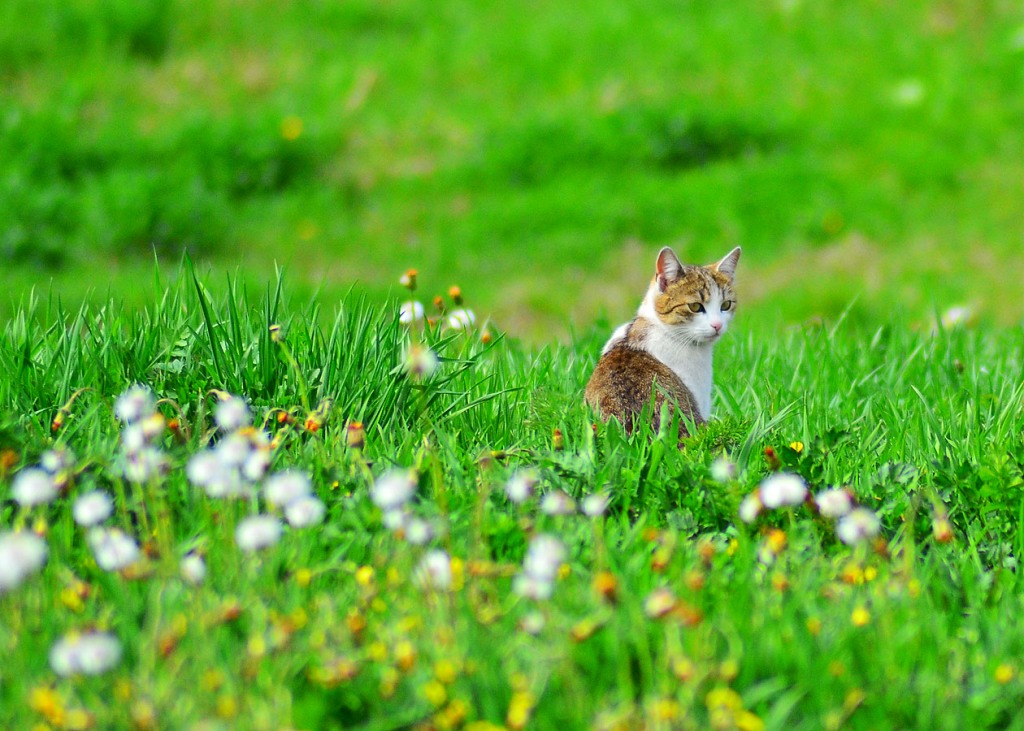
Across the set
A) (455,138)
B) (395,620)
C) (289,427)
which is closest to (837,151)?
(455,138)

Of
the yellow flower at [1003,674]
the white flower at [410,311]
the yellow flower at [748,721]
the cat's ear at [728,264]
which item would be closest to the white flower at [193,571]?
the yellow flower at [748,721]

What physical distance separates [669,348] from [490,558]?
1.45 metres

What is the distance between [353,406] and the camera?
3.71 m

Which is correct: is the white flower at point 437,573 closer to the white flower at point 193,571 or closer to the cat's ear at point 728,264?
the white flower at point 193,571

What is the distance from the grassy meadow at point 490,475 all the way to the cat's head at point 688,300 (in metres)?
0.29

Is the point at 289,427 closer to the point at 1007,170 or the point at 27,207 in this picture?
the point at 27,207

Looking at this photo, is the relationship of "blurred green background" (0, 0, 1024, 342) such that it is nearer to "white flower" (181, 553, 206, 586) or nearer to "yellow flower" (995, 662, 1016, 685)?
"white flower" (181, 553, 206, 586)

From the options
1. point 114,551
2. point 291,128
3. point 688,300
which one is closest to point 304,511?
point 114,551

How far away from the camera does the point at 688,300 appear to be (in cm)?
421

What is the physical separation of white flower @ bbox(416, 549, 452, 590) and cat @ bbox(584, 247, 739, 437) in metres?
1.37

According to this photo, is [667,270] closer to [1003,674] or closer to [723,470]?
[723,470]

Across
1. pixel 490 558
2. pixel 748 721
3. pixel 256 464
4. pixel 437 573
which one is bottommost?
pixel 490 558

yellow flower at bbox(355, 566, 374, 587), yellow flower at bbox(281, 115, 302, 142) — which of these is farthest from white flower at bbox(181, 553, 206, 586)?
yellow flower at bbox(281, 115, 302, 142)

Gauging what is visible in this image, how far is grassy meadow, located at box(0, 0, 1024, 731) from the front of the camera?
234 cm
